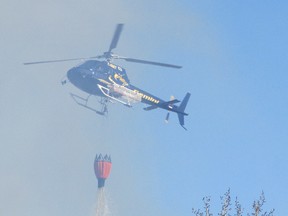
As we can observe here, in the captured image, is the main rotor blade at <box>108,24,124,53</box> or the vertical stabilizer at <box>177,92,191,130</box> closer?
the main rotor blade at <box>108,24,124,53</box>

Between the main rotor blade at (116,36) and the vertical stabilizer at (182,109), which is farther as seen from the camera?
the vertical stabilizer at (182,109)

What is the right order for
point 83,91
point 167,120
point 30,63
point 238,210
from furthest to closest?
point 167,120 < point 83,91 < point 30,63 < point 238,210

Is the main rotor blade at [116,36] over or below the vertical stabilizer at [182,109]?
over

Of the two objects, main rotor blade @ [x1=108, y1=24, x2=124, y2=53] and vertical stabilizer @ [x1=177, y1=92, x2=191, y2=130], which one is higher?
main rotor blade @ [x1=108, y1=24, x2=124, y2=53]

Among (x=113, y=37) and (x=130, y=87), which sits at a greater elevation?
(x=113, y=37)

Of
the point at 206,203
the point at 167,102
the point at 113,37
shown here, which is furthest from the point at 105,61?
the point at 206,203

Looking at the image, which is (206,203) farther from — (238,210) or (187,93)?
(187,93)

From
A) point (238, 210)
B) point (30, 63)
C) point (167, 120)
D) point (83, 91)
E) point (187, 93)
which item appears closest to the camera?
point (238, 210)

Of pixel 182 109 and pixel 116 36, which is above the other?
pixel 116 36

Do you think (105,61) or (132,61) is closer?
(132,61)

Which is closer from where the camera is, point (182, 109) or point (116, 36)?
point (116, 36)

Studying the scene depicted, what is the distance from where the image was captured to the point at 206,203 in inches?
2274

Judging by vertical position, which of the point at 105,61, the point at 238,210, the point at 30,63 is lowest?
the point at 238,210

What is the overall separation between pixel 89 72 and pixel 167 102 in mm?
17437
